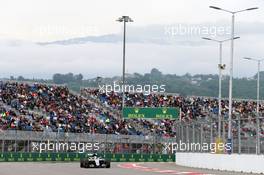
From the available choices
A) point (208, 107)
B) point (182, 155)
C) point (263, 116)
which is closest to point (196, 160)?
point (182, 155)

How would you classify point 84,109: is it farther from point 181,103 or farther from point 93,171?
point 93,171

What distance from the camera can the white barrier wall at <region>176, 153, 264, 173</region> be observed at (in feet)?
111

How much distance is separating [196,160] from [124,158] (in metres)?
21.1

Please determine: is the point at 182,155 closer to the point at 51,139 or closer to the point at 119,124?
the point at 51,139

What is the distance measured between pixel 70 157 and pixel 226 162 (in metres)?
26.4

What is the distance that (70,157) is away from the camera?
2445 inches

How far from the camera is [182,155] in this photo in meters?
49.5

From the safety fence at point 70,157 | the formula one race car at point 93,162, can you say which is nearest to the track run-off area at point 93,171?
the formula one race car at point 93,162

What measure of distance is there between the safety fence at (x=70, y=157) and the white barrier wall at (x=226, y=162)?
37.6 ft

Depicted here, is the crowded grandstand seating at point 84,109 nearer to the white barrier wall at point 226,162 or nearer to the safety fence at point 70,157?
the safety fence at point 70,157

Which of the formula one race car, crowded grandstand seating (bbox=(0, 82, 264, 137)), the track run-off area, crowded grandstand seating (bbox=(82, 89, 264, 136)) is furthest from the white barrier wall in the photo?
crowded grandstand seating (bbox=(82, 89, 264, 136))

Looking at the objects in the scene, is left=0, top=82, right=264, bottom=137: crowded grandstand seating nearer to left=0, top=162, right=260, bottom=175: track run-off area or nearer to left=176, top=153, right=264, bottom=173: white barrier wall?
left=176, top=153, right=264, bottom=173: white barrier wall

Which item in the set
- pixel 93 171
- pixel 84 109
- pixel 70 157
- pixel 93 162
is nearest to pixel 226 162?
pixel 93 171

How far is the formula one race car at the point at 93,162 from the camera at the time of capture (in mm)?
44372
